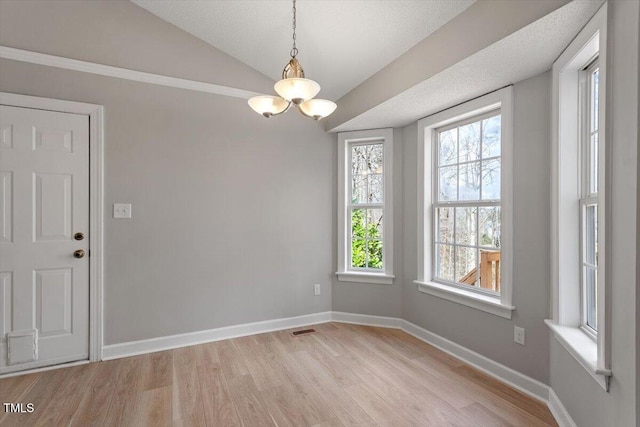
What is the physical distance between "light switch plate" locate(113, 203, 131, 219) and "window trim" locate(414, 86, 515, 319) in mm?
2678

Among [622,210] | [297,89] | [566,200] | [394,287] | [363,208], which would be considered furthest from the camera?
[363,208]

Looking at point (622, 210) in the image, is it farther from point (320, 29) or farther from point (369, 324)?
point (369, 324)

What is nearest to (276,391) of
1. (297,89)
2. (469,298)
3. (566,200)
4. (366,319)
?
(366,319)

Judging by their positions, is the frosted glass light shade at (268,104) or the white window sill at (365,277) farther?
the white window sill at (365,277)

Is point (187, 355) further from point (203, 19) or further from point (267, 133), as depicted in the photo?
point (203, 19)

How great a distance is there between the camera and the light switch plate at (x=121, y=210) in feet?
8.75

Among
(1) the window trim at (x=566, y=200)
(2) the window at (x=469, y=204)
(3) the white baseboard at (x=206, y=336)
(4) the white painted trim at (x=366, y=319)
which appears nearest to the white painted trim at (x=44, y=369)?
(3) the white baseboard at (x=206, y=336)

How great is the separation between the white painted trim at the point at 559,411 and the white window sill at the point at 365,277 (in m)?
1.62

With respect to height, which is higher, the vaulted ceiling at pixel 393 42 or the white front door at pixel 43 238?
the vaulted ceiling at pixel 393 42

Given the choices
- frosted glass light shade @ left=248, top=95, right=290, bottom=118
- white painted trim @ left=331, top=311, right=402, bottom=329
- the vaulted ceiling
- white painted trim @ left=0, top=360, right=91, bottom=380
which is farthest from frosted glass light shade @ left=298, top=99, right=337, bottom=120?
white painted trim @ left=0, top=360, right=91, bottom=380

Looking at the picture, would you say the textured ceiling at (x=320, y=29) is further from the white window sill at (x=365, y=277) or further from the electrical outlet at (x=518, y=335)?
the electrical outlet at (x=518, y=335)

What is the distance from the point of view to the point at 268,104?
6.10 feet

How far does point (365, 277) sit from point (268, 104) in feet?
7.40

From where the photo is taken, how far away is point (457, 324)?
2684 mm
